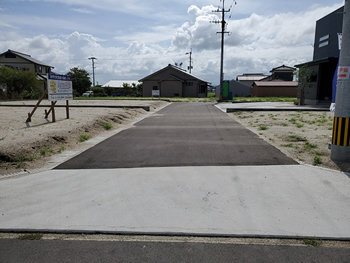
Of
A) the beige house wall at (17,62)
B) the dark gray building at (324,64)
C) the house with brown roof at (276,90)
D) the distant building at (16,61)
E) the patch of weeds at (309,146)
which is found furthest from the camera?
the beige house wall at (17,62)

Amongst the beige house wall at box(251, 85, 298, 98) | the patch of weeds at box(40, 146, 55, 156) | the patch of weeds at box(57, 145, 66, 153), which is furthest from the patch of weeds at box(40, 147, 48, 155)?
the beige house wall at box(251, 85, 298, 98)

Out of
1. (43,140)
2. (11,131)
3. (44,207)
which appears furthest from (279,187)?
(11,131)

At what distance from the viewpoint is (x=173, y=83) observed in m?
53.8

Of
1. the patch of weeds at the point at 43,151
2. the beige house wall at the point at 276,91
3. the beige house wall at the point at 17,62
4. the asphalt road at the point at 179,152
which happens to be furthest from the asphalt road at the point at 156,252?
the beige house wall at the point at 17,62

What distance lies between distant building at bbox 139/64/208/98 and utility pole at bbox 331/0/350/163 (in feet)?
157

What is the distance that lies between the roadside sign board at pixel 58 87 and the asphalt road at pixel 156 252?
35.3ft

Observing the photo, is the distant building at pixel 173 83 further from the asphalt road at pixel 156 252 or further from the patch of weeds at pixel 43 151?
the asphalt road at pixel 156 252

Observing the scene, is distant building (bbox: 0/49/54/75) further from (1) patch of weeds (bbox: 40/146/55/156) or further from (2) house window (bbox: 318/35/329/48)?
(1) patch of weeds (bbox: 40/146/55/156)

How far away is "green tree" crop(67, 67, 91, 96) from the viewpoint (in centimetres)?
5825

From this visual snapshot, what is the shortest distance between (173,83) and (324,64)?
105ft

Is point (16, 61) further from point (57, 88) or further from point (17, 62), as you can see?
point (57, 88)

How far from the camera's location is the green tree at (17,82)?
120 feet

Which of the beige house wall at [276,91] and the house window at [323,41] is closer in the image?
the house window at [323,41]

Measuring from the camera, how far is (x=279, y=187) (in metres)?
5.06
